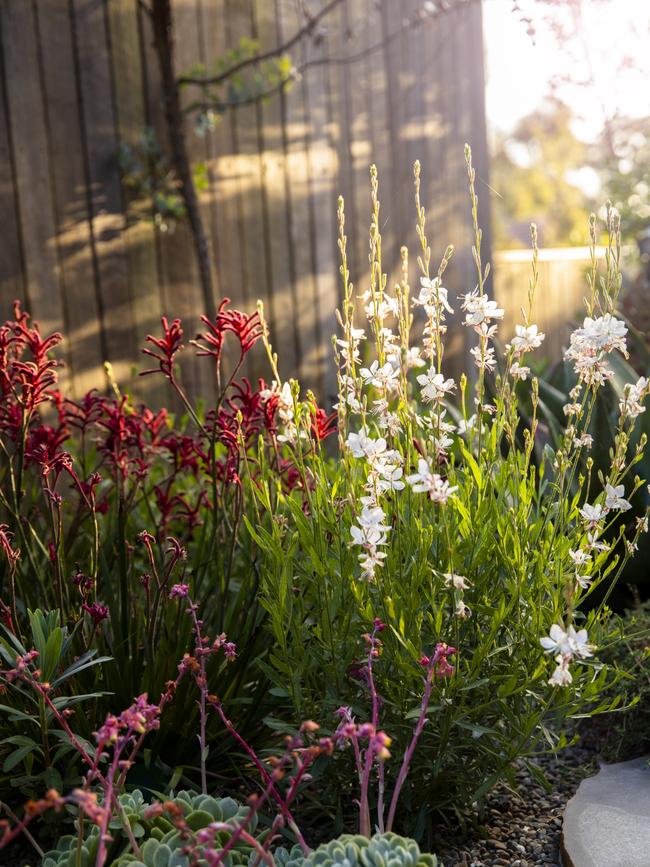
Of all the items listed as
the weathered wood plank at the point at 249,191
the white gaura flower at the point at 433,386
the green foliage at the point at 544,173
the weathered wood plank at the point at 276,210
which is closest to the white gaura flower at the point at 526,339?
the white gaura flower at the point at 433,386

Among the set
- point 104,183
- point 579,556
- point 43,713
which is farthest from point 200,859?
point 104,183

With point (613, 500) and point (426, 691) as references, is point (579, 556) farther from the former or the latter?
point (426, 691)

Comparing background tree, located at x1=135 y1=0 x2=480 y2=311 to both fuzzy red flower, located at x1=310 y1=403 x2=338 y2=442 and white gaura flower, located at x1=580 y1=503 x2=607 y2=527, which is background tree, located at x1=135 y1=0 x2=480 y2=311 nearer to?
fuzzy red flower, located at x1=310 y1=403 x2=338 y2=442

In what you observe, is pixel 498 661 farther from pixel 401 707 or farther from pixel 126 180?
pixel 126 180

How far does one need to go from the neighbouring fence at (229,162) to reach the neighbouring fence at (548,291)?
0.47 m

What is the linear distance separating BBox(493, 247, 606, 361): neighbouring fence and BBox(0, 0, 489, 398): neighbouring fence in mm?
466

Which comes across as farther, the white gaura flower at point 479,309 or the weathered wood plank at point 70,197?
the weathered wood plank at point 70,197

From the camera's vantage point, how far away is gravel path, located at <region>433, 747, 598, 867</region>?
198 cm

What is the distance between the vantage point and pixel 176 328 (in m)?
2.15

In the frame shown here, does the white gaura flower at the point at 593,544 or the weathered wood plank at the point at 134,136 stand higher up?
the weathered wood plank at the point at 134,136

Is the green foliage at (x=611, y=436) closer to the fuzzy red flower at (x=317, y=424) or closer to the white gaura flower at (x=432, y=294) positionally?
the fuzzy red flower at (x=317, y=424)

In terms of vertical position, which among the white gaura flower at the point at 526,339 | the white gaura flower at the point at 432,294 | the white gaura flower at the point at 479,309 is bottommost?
the white gaura flower at the point at 526,339

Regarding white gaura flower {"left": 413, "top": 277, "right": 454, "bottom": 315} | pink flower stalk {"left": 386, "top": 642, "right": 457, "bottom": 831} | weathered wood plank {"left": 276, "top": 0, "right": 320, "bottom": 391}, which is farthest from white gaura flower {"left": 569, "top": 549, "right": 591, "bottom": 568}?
weathered wood plank {"left": 276, "top": 0, "right": 320, "bottom": 391}

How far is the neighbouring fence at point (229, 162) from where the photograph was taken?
398 centimetres
